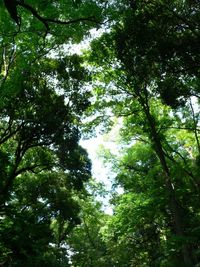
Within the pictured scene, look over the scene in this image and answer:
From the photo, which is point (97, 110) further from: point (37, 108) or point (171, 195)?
point (171, 195)

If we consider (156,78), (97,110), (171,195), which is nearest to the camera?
(156,78)

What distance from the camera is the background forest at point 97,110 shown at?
11.8 m

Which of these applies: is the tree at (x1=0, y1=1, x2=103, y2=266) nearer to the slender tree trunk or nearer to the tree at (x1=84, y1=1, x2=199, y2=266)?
the tree at (x1=84, y1=1, x2=199, y2=266)

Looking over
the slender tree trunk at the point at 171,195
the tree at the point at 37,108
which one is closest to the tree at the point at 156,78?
the slender tree trunk at the point at 171,195

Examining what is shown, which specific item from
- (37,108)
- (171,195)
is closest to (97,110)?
(37,108)

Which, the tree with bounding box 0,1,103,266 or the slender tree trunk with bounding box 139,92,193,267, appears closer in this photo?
the tree with bounding box 0,1,103,266

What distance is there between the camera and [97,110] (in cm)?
1848

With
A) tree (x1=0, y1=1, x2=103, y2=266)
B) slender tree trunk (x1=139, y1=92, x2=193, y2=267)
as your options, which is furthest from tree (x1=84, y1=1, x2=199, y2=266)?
tree (x1=0, y1=1, x2=103, y2=266)

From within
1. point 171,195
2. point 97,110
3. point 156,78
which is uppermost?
point 97,110

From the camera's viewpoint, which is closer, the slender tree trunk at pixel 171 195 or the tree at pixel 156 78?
the tree at pixel 156 78

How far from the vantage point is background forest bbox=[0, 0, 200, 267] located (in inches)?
464

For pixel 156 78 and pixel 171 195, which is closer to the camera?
pixel 156 78

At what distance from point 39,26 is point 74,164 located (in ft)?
23.1

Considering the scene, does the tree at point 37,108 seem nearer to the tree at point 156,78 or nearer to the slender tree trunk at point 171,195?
the tree at point 156,78
